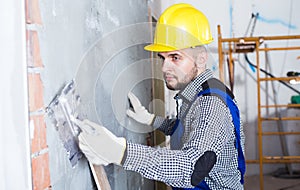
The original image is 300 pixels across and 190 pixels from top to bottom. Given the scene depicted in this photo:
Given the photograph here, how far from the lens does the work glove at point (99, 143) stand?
3.81 ft

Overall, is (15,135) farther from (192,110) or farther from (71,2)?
(192,110)

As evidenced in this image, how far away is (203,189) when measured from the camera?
162cm

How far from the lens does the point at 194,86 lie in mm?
1656

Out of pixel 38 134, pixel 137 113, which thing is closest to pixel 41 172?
pixel 38 134

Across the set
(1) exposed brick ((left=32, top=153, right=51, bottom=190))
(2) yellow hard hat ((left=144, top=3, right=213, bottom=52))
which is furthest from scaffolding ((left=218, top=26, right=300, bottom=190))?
(1) exposed brick ((left=32, top=153, right=51, bottom=190))

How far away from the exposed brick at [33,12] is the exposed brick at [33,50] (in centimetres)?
3

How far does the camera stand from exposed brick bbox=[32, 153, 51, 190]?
923 mm

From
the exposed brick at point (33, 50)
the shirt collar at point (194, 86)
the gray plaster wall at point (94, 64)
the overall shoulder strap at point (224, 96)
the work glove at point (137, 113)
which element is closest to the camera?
the exposed brick at point (33, 50)

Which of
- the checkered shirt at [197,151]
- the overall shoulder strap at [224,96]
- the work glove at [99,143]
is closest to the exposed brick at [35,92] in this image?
the work glove at [99,143]

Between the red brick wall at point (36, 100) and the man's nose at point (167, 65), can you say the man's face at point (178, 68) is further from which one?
the red brick wall at point (36, 100)

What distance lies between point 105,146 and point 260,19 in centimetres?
437

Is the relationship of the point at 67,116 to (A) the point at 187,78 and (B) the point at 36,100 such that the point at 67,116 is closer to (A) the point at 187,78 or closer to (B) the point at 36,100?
(B) the point at 36,100

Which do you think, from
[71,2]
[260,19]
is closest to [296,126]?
[260,19]

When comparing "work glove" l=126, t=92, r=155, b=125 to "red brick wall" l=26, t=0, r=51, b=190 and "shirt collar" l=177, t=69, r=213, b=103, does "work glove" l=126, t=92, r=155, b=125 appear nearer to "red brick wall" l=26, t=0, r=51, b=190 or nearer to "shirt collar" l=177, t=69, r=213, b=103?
"shirt collar" l=177, t=69, r=213, b=103
